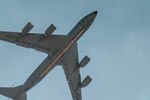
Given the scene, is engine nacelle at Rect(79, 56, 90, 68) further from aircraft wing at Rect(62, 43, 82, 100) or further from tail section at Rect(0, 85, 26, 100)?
tail section at Rect(0, 85, 26, 100)

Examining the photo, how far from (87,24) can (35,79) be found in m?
14.5

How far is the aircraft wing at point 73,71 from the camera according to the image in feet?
320

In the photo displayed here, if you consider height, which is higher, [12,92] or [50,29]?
[50,29]

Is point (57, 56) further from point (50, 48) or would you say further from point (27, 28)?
point (27, 28)

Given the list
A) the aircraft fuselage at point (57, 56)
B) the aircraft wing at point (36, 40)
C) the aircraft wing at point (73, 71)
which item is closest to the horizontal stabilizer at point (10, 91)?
the aircraft fuselage at point (57, 56)

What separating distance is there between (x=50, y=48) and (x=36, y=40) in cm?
314

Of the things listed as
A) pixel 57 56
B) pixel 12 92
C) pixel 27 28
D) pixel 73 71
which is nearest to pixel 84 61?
pixel 73 71

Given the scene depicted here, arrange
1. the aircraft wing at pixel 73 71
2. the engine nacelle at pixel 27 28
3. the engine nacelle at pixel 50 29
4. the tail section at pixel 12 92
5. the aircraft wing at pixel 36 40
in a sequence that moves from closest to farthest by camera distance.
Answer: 1. the engine nacelle at pixel 27 28
2. the engine nacelle at pixel 50 29
3. the aircraft wing at pixel 36 40
4. the tail section at pixel 12 92
5. the aircraft wing at pixel 73 71

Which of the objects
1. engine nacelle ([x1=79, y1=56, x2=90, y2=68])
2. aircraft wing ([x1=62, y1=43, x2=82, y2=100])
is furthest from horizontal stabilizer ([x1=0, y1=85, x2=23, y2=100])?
engine nacelle ([x1=79, y1=56, x2=90, y2=68])

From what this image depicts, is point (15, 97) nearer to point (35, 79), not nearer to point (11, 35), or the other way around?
point (35, 79)

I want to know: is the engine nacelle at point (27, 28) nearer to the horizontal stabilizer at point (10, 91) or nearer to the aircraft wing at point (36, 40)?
the aircraft wing at point (36, 40)

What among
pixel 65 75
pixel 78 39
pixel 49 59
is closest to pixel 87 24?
pixel 78 39

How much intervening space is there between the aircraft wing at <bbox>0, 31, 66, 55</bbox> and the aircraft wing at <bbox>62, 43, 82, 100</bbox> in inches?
157

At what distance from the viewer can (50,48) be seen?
9362 centimetres
